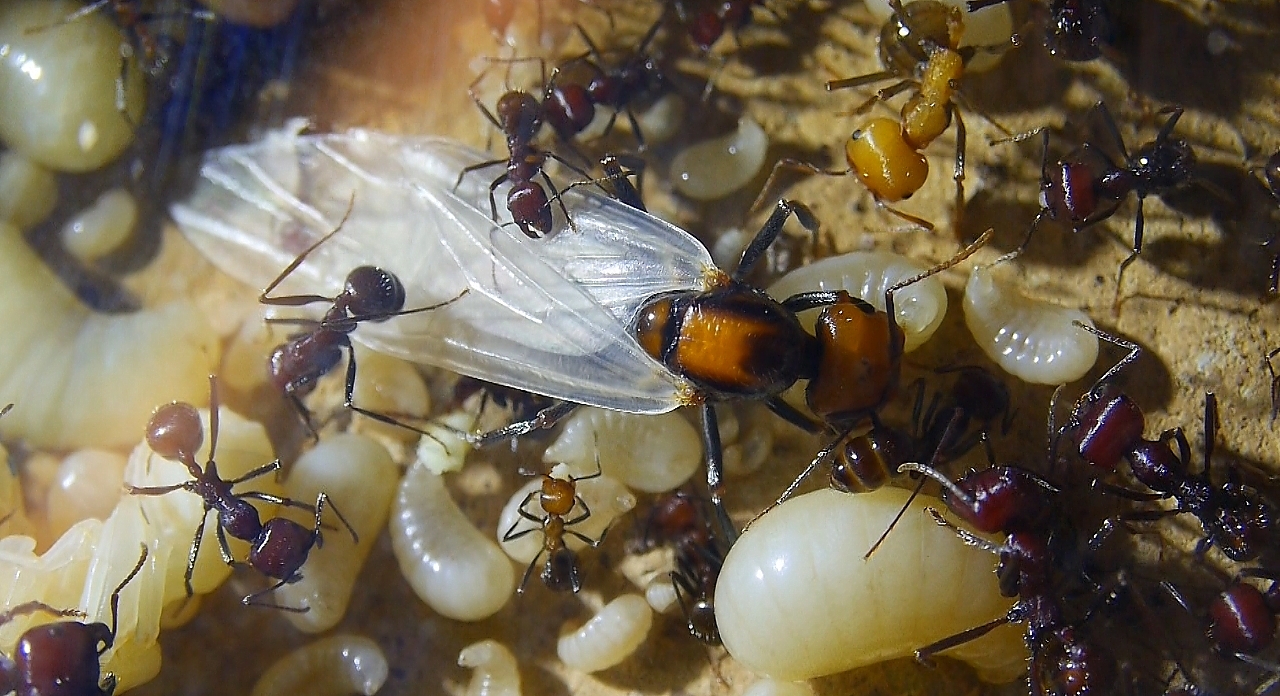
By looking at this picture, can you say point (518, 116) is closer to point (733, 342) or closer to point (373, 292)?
point (373, 292)

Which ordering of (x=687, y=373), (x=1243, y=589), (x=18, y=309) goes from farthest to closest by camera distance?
(x=18, y=309)
(x=687, y=373)
(x=1243, y=589)

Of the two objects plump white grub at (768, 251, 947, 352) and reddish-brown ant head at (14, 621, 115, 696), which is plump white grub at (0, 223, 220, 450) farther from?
plump white grub at (768, 251, 947, 352)

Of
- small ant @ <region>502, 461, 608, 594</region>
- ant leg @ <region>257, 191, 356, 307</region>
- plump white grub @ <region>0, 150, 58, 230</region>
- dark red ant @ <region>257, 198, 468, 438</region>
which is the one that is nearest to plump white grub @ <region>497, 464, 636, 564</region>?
small ant @ <region>502, 461, 608, 594</region>

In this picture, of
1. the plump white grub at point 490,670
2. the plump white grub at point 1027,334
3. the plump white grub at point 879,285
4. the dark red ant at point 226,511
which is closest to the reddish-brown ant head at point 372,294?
the dark red ant at point 226,511

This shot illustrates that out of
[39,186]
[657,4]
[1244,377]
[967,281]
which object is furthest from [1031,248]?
[39,186]

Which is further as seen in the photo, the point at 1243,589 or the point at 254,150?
the point at 254,150

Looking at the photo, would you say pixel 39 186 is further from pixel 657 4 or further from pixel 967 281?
pixel 967 281

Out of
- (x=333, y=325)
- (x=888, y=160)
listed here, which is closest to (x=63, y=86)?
(x=333, y=325)
